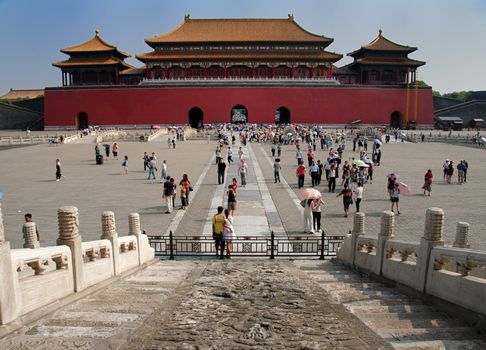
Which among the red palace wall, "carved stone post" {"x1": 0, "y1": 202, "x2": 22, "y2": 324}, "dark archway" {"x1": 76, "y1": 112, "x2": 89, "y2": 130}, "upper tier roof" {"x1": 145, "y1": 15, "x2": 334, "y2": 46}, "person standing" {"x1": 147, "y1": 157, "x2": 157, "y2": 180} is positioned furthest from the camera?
"dark archway" {"x1": 76, "y1": 112, "x2": 89, "y2": 130}

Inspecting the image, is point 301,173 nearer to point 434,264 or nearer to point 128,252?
point 128,252

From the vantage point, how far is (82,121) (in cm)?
4966

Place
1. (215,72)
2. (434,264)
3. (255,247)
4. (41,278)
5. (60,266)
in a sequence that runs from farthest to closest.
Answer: (215,72) < (255,247) < (434,264) < (60,266) < (41,278)

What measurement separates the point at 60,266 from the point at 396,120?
5096cm

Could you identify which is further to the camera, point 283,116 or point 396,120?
point 283,116

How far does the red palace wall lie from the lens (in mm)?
47562

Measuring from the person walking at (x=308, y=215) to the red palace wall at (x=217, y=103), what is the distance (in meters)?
39.2

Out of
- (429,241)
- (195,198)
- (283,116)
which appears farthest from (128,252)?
(283,116)

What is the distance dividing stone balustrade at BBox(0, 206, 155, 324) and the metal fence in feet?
5.58

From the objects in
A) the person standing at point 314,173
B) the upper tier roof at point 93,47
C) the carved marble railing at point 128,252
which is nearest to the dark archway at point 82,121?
the upper tier roof at point 93,47

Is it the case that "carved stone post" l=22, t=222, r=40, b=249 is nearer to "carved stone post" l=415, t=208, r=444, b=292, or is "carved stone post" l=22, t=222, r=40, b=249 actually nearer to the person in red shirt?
"carved stone post" l=415, t=208, r=444, b=292

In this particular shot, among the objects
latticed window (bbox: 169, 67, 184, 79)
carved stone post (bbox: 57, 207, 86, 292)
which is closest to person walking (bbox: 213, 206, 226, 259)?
carved stone post (bbox: 57, 207, 86, 292)

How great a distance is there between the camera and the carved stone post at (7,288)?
12.5 feet

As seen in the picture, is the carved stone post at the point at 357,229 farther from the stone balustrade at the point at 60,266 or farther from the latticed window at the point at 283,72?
the latticed window at the point at 283,72
